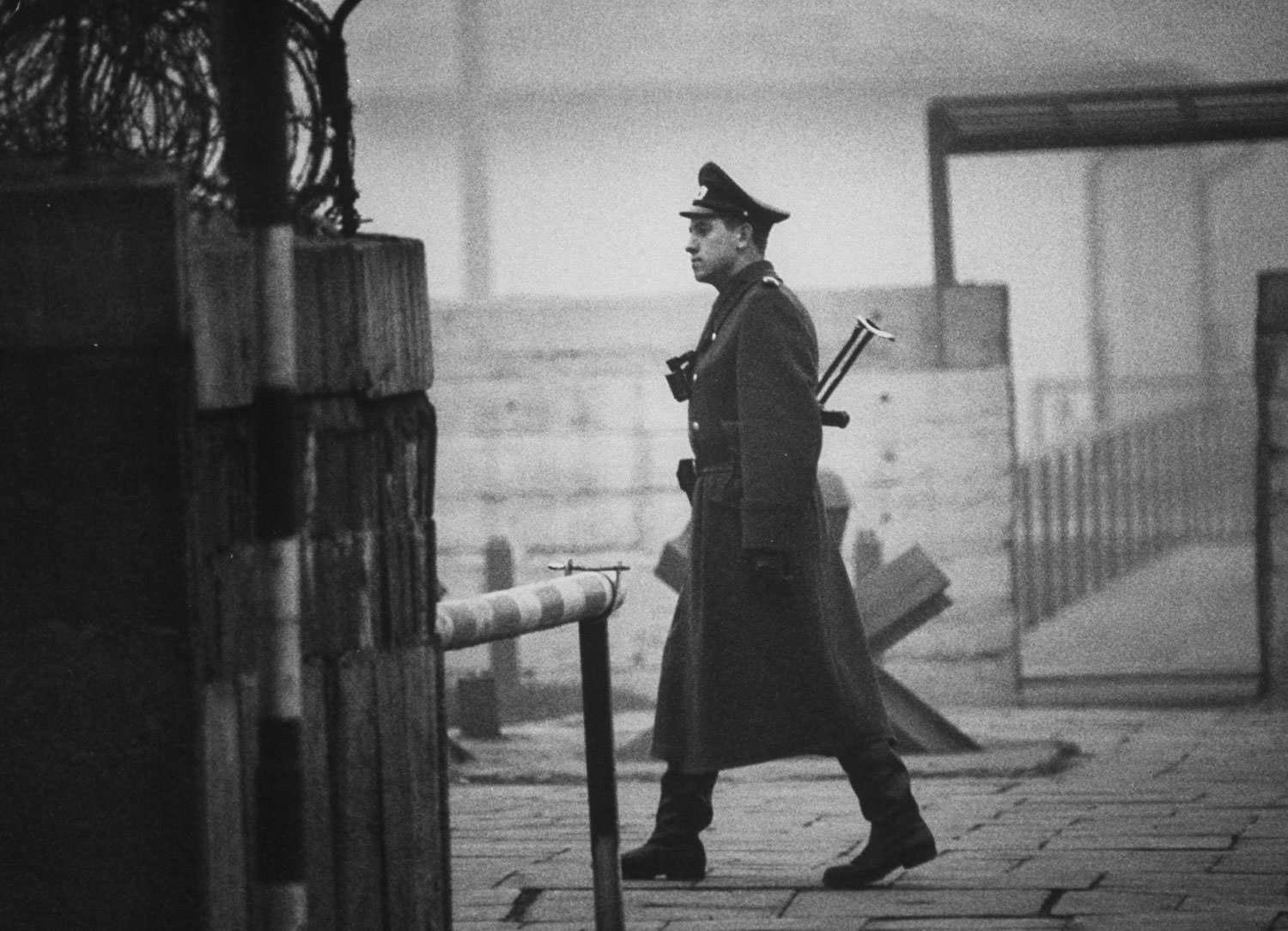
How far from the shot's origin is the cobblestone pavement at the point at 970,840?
240 inches

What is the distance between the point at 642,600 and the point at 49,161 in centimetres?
834

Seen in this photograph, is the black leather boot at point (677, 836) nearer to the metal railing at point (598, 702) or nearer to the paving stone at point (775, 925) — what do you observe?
the paving stone at point (775, 925)

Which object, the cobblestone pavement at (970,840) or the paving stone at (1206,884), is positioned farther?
the paving stone at (1206,884)

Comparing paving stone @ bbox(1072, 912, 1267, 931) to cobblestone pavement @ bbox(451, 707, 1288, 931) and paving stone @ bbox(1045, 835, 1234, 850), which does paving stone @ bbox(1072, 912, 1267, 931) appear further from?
paving stone @ bbox(1045, 835, 1234, 850)

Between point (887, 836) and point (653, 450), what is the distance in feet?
19.0

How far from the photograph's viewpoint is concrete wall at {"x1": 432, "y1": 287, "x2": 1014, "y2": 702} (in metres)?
12.0

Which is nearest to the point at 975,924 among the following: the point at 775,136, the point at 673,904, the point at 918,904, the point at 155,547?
the point at 918,904

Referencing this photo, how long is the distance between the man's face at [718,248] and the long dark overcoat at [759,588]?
7 centimetres

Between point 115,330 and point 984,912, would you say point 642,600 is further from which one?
point 115,330

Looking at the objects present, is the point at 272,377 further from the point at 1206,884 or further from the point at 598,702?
the point at 1206,884

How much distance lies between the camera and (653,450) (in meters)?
12.2

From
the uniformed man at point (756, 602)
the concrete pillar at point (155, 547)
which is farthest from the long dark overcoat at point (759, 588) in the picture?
the concrete pillar at point (155, 547)

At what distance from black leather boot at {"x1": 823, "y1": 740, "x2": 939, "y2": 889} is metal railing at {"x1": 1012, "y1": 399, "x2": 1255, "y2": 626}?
375 inches

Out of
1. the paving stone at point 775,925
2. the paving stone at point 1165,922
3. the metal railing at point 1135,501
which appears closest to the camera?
the paving stone at point 1165,922
